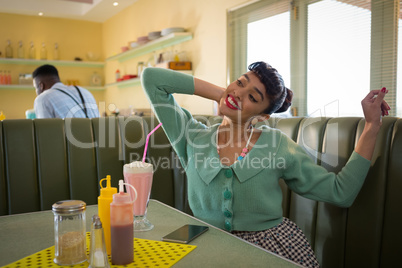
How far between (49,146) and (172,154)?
27.1 inches

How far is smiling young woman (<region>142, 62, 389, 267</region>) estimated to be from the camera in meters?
1.35

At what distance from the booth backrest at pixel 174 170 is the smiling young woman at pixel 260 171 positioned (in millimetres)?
109

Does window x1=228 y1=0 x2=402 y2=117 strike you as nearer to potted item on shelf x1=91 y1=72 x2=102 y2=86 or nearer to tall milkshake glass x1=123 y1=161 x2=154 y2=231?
tall milkshake glass x1=123 y1=161 x2=154 y2=231

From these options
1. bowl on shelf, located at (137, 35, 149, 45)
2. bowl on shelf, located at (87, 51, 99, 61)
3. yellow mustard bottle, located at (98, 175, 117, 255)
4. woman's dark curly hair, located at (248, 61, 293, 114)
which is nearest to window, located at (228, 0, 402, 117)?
woman's dark curly hair, located at (248, 61, 293, 114)

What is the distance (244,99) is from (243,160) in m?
0.23

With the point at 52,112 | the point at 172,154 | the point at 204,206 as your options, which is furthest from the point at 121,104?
the point at 204,206

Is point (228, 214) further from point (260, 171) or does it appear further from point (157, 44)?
point (157, 44)

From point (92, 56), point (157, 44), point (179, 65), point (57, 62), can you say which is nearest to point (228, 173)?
point (179, 65)

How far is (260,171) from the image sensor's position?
138 centimetres

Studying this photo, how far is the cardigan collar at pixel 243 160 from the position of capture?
4.49 feet

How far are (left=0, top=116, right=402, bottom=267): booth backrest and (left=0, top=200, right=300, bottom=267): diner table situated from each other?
0.68 metres

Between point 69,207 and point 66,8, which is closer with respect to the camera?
point 69,207

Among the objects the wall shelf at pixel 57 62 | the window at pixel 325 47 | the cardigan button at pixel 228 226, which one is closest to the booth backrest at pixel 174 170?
the cardigan button at pixel 228 226

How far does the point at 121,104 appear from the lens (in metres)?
6.49
